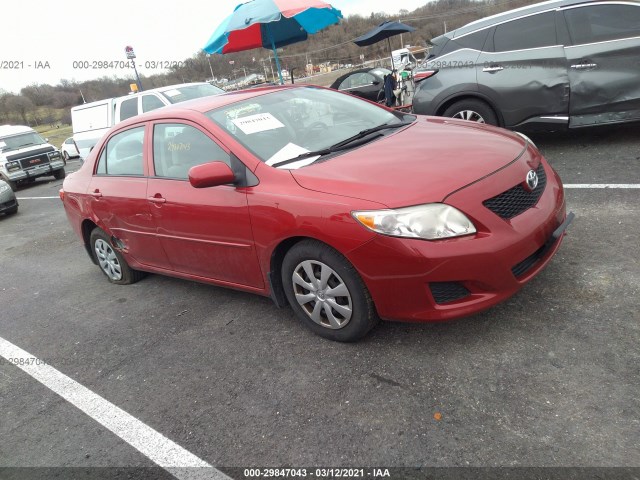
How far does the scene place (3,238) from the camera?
8453 mm

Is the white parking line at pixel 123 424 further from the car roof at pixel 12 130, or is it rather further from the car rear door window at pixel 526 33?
the car roof at pixel 12 130

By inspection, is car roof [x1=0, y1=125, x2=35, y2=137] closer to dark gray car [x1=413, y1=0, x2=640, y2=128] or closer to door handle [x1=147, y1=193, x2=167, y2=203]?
dark gray car [x1=413, y1=0, x2=640, y2=128]

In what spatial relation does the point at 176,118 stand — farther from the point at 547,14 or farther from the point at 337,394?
the point at 547,14

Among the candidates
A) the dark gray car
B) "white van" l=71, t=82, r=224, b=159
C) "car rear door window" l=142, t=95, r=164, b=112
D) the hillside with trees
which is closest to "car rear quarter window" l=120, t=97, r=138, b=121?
"white van" l=71, t=82, r=224, b=159

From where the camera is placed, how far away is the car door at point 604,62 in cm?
523

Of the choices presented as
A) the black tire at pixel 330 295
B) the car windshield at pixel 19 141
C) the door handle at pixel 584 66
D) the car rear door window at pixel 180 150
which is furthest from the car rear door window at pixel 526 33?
the car windshield at pixel 19 141

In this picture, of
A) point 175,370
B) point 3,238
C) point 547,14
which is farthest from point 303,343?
point 3,238

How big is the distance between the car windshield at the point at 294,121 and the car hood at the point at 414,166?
0.30 metres

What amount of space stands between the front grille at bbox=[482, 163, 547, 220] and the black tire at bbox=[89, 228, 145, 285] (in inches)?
139

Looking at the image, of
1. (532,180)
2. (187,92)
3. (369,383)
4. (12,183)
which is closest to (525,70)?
(532,180)

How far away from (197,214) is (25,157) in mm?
15086

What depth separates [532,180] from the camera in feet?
9.17

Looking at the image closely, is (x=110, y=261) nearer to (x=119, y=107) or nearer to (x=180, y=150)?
(x=180, y=150)

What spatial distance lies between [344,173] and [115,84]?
31348mm
